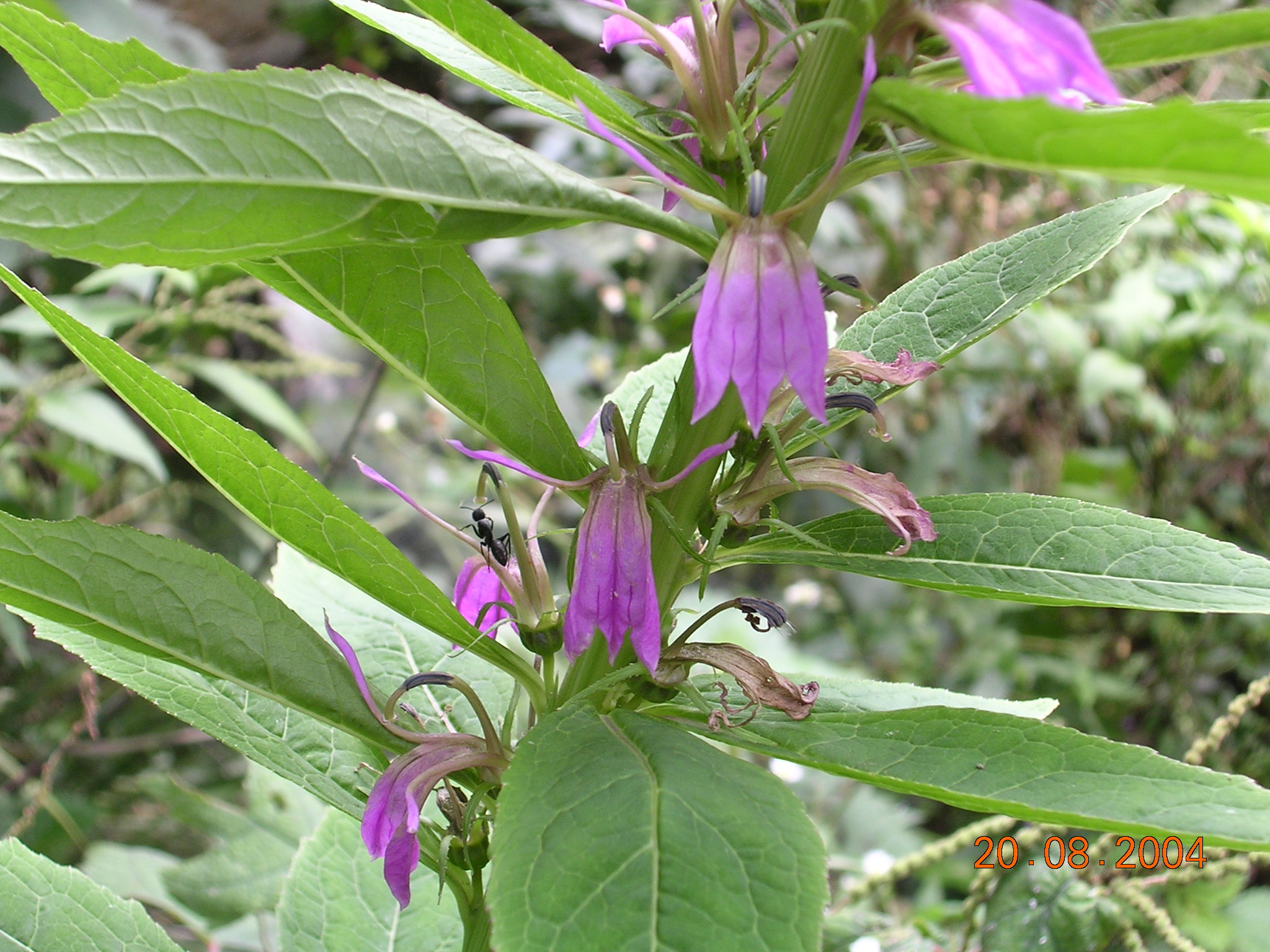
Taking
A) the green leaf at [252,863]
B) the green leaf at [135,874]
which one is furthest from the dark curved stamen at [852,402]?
the green leaf at [135,874]

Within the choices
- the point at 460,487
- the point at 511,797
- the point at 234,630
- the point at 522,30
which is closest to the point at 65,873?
the point at 234,630

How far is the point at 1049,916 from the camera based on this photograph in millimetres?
1075

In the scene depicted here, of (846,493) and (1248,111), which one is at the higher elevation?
(1248,111)

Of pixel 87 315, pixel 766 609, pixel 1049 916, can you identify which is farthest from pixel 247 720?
pixel 87 315

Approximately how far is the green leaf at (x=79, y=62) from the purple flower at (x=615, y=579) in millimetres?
253

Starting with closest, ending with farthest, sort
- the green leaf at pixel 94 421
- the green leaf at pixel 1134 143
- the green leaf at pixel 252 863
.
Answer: the green leaf at pixel 1134 143, the green leaf at pixel 252 863, the green leaf at pixel 94 421

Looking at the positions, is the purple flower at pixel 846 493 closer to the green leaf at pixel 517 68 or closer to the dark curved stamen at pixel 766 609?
the dark curved stamen at pixel 766 609

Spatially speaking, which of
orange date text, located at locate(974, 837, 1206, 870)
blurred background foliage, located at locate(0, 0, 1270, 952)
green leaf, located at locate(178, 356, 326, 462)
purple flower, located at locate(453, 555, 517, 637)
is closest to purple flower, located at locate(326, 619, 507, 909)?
purple flower, located at locate(453, 555, 517, 637)

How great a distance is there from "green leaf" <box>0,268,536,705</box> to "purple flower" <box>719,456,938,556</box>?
0.69 feet

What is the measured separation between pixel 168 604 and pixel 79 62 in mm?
295

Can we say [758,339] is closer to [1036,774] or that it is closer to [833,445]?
[1036,774]

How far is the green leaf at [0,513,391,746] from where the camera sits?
0.57m

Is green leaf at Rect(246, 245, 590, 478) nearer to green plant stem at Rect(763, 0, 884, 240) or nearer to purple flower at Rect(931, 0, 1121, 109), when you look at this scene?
green plant stem at Rect(763, 0, 884, 240)

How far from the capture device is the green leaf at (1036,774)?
483 millimetres
